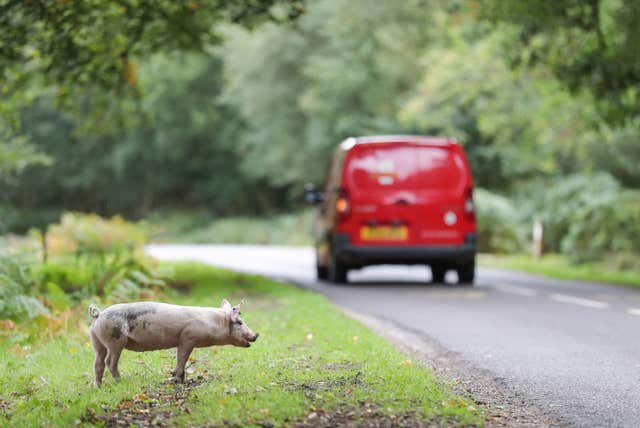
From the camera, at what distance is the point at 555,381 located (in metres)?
8.41

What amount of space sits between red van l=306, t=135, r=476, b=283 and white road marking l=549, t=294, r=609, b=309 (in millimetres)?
1826

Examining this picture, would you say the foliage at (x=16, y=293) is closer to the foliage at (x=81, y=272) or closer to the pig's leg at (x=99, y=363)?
the foliage at (x=81, y=272)

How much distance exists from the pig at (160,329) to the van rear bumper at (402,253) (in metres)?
10.5

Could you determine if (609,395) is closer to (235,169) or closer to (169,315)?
(169,315)

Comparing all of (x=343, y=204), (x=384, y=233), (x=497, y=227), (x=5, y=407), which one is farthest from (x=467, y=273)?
(x=497, y=227)

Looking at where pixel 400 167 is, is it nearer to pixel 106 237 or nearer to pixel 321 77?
pixel 106 237

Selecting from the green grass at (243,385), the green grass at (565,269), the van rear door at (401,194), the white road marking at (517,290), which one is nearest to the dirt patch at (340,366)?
the green grass at (243,385)

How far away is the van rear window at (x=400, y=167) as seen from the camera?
17.9 metres

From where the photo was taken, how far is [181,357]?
728 centimetres

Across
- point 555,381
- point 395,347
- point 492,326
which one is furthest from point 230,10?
point 555,381

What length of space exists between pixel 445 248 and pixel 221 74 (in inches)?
1880

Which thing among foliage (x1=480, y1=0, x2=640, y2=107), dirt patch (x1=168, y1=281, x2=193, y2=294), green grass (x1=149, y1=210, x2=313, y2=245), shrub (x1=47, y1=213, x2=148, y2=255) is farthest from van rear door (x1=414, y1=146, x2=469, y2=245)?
green grass (x1=149, y1=210, x2=313, y2=245)

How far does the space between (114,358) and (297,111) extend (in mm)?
46354

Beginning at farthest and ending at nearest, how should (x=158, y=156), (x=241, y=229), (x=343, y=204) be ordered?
1. (x=158, y=156)
2. (x=241, y=229)
3. (x=343, y=204)
